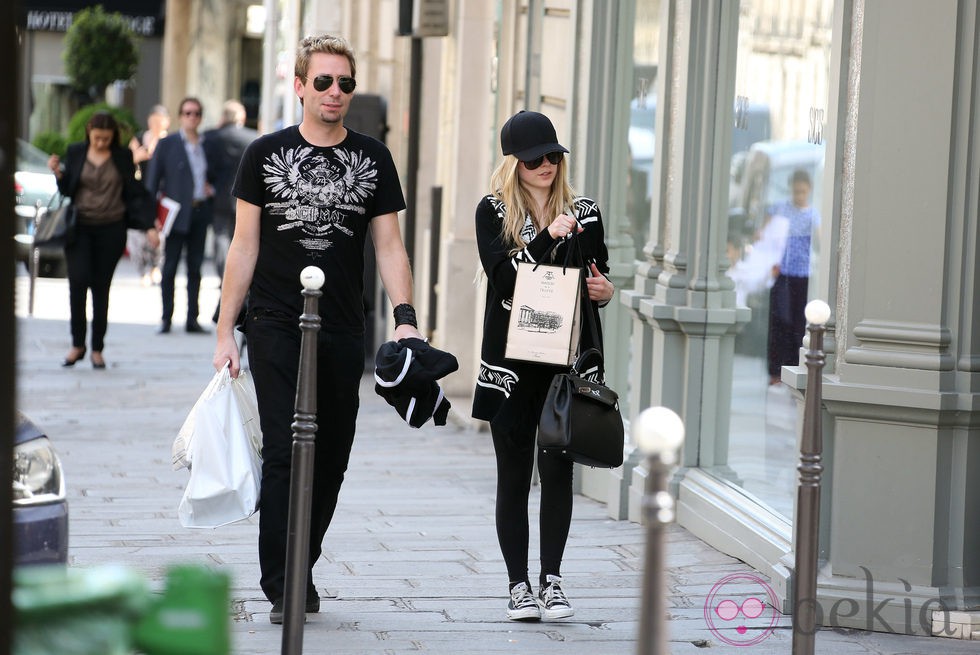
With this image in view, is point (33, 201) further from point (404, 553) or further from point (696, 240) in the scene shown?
point (404, 553)

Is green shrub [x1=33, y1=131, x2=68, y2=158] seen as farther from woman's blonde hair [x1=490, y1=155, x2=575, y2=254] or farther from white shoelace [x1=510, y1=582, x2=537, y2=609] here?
white shoelace [x1=510, y1=582, x2=537, y2=609]

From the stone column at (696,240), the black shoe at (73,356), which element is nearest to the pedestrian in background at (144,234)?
the black shoe at (73,356)

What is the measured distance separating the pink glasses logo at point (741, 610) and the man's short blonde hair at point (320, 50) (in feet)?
7.39

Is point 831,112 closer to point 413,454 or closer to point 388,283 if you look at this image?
point 388,283

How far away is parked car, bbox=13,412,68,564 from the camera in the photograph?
4.03m

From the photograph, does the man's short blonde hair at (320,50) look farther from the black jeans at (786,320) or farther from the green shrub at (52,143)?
the green shrub at (52,143)

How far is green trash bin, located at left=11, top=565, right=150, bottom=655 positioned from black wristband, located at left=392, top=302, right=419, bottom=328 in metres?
2.92

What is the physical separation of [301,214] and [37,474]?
1.29m

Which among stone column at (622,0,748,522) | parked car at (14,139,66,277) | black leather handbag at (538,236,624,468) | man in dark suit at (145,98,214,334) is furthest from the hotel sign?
black leather handbag at (538,236,624,468)

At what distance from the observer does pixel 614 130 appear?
816cm

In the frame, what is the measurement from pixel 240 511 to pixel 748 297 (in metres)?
2.93

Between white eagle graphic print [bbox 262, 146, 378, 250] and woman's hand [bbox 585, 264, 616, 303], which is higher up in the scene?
white eagle graphic print [bbox 262, 146, 378, 250]

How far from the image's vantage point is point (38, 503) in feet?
13.5
